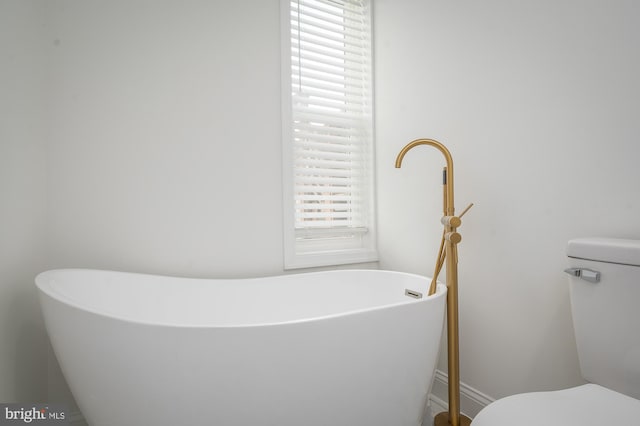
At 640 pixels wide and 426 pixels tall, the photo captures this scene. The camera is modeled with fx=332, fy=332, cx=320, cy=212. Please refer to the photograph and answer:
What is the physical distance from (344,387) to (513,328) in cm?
79

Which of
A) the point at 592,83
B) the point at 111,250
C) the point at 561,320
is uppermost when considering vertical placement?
the point at 592,83

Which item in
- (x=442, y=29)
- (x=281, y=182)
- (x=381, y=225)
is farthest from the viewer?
(x=381, y=225)

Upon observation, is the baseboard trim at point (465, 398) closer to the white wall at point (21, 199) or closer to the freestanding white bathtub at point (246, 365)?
the freestanding white bathtub at point (246, 365)

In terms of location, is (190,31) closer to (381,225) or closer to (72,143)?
(72,143)

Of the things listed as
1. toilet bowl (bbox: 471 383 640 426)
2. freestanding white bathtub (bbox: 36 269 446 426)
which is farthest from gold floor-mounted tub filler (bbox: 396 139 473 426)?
toilet bowl (bbox: 471 383 640 426)

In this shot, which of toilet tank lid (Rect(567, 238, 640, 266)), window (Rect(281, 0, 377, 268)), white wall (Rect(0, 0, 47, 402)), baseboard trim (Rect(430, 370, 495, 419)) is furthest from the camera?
window (Rect(281, 0, 377, 268))

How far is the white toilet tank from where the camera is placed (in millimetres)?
867

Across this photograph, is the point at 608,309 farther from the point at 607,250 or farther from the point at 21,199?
the point at 21,199

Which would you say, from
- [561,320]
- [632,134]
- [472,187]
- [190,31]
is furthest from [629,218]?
[190,31]

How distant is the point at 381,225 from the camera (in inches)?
83.7

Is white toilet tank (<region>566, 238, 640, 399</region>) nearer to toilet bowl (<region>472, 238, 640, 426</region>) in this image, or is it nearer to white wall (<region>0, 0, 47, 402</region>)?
toilet bowl (<region>472, 238, 640, 426</region>)

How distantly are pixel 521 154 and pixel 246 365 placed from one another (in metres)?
1.26

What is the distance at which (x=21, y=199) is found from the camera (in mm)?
1275

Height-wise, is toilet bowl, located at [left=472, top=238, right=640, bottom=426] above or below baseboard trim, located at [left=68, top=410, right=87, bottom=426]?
above
